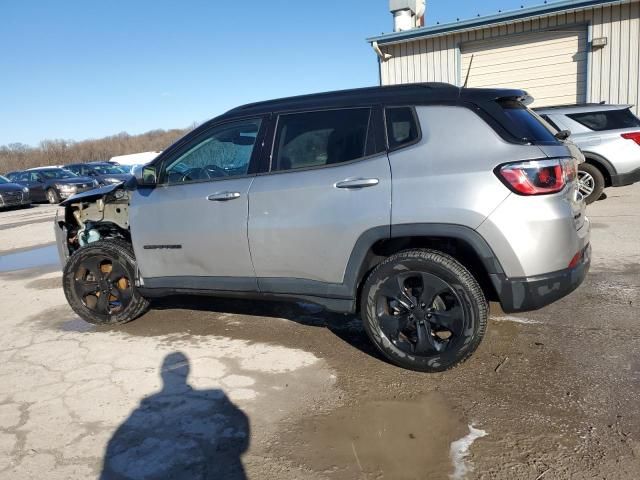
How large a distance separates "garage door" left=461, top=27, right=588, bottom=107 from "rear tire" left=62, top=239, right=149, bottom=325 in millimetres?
11759

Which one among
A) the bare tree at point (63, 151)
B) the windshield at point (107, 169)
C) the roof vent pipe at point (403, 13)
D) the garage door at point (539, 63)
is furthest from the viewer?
the bare tree at point (63, 151)

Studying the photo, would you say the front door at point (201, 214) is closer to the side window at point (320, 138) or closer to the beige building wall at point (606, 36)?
the side window at point (320, 138)

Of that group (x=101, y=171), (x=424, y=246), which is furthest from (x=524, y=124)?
(x=101, y=171)

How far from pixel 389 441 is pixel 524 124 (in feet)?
6.93

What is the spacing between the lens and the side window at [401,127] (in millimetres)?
3391

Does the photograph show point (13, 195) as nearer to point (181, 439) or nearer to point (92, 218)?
point (92, 218)

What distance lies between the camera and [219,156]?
4.11 metres

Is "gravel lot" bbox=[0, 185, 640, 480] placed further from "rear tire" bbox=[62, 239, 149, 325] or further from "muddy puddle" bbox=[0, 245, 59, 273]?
"muddy puddle" bbox=[0, 245, 59, 273]

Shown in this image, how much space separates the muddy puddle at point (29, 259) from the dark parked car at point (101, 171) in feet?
41.1

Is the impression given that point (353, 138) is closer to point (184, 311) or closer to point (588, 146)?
point (184, 311)

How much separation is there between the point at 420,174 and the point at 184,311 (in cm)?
296

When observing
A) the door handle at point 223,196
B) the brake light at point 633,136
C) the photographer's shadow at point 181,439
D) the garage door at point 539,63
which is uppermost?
the garage door at point 539,63

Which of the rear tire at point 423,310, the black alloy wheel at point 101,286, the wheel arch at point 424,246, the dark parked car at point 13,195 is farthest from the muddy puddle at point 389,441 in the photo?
the dark parked car at point 13,195

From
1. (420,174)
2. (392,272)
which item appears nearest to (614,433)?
(392,272)
